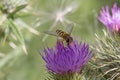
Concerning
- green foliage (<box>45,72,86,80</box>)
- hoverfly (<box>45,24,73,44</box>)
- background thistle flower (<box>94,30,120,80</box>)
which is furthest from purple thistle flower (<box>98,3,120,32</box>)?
green foliage (<box>45,72,86,80</box>)

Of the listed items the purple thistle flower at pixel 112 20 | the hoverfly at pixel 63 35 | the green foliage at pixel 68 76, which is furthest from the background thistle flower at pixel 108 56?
the hoverfly at pixel 63 35

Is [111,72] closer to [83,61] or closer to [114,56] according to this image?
[114,56]

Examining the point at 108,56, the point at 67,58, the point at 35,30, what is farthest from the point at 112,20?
the point at 35,30

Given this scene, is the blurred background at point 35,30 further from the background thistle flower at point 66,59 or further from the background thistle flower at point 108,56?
the background thistle flower at point 66,59

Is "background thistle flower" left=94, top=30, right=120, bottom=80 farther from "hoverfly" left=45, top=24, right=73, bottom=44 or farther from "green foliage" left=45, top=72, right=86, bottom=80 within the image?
"hoverfly" left=45, top=24, right=73, bottom=44

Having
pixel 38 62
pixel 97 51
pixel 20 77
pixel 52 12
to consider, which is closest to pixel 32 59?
pixel 38 62

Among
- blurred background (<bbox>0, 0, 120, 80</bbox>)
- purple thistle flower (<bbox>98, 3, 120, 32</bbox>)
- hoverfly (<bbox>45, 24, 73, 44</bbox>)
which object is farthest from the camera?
blurred background (<bbox>0, 0, 120, 80</bbox>)

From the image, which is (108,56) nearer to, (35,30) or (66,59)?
(66,59)
